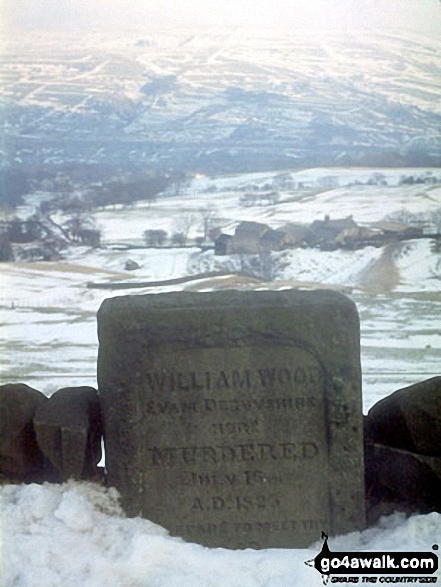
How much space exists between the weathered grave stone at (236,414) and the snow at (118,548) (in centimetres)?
13

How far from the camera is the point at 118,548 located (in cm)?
314

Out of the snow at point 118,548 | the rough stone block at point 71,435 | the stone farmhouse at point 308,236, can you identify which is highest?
the stone farmhouse at point 308,236

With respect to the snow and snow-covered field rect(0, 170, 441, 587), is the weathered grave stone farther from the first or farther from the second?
snow-covered field rect(0, 170, 441, 587)

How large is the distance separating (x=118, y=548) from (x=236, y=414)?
0.77m

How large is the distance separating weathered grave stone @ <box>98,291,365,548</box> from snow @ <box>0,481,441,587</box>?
13cm

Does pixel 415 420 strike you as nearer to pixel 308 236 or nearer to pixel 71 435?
pixel 71 435

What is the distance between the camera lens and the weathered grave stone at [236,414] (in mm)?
3389

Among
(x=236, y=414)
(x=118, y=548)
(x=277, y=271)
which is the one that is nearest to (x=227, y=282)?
(x=277, y=271)

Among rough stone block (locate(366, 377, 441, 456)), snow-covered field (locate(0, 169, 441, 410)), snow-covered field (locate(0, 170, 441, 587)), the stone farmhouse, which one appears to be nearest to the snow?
rough stone block (locate(366, 377, 441, 456))

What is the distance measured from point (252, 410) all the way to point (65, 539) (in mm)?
970

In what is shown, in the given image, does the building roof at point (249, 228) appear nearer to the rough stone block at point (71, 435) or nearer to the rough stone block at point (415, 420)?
the rough stone block at point (415, 420)

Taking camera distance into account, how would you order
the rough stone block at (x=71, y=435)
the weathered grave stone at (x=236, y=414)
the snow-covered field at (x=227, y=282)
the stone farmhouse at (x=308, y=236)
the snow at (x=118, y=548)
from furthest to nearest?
the stone farmhouse at (x=308, y=236) < the snow-covered field at (x=227, y=282) < the rough stone block at (x=71, y=435) < the weathered grave stone at (x=236, y=414) < the snow at (x=118, y=548)

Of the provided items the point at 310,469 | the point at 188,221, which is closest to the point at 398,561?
the point at 310,469

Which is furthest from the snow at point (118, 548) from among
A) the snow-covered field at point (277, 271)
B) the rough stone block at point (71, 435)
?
the snow-covered field at point (277, 271)
